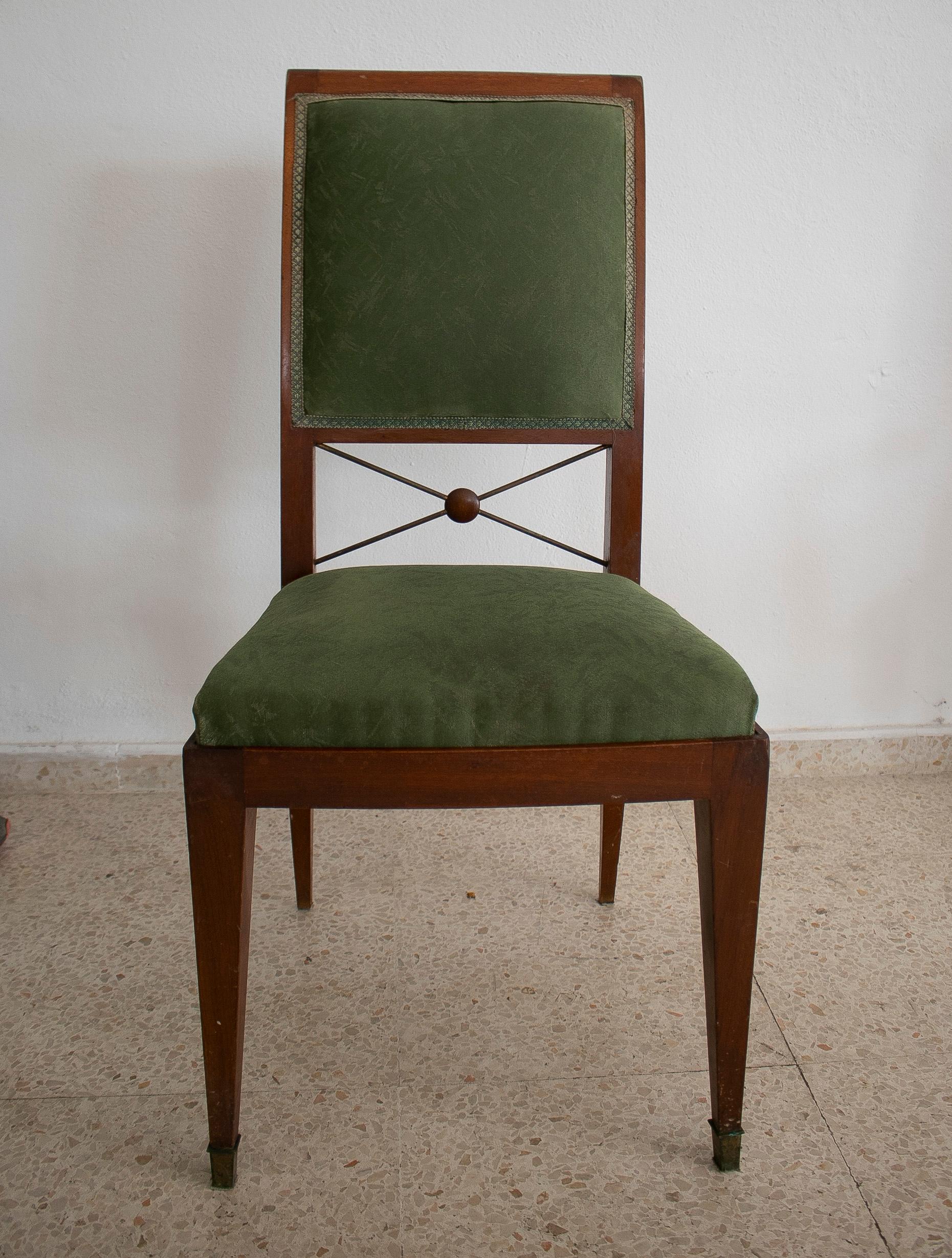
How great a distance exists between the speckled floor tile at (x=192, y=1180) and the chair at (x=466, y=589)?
0.16ft

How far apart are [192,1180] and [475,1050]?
322 millimetres

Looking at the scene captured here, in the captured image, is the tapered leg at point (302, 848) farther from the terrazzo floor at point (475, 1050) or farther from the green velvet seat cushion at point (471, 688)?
the green velvet seat cushion at point (471, 688)

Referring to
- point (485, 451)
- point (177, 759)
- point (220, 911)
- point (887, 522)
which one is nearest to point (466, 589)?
point (220, 911)

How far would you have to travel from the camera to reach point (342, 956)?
1.26 meters

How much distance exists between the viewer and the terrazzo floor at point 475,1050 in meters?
0.88

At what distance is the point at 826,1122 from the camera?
99 cm

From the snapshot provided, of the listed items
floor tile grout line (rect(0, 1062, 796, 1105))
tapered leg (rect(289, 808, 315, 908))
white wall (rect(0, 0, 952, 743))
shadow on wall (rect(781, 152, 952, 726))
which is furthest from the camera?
shadow on wall (rect(781, 152, 952, 726))

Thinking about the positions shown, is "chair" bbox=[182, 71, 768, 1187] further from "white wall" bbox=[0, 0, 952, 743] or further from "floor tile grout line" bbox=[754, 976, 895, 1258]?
"white wall" bbox=[0, 0, 952, 743]

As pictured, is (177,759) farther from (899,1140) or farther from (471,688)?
(899,1140)

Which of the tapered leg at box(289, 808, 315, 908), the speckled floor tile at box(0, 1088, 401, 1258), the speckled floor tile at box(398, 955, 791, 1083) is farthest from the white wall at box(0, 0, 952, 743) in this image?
the speckled floor tile at box(0, 1088, 401, 1258)

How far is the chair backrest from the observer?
1.13 metres

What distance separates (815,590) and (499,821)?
2.29ft

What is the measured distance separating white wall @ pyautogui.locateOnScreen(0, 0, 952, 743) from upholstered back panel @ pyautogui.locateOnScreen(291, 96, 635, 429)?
1.33 feet

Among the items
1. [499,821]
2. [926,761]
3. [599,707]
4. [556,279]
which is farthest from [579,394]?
[926,761]
